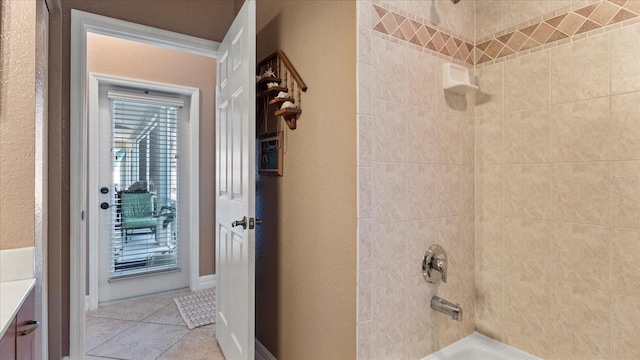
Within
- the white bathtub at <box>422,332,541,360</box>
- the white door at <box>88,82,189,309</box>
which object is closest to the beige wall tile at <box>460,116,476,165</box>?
Result: the white bathtub at <box>422,332,541,360</box>

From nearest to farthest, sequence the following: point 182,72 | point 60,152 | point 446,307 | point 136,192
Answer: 1. point 446,307
2. point 60,152
3. point 136,192
4. point 182,72

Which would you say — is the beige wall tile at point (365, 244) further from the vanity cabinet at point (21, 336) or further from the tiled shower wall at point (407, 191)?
the vanity cabinet at point (21, 336)

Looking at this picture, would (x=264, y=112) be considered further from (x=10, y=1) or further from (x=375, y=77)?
(x=10, y=1)

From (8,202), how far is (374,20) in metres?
1.55

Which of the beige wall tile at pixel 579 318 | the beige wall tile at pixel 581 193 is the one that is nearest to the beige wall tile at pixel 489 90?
the beige wall tile at pixel 581 193

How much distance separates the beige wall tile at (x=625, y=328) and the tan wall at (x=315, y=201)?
3.45ft

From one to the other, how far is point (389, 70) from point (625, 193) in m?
1.06

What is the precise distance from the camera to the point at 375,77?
137 cm

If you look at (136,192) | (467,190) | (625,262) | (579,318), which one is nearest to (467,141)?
(467,190)

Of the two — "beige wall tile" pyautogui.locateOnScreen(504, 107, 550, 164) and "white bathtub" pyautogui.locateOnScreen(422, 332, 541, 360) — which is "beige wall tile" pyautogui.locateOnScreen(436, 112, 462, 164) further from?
"white bathtub" pyautogui.locateOnScreen(422, 332, 541, 360)

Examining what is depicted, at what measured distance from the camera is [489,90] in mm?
1737

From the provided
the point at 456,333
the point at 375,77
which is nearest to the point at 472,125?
the point at 375,77

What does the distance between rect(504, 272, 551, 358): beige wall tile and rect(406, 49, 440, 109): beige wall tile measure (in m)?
0.98

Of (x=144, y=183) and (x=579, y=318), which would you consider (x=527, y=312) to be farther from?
(x=144, y=183)
